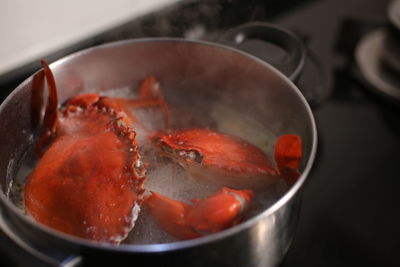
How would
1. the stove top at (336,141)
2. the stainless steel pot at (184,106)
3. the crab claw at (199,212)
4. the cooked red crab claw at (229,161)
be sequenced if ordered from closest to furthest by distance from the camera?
the stainless steel pot at (184,106)
the crab claw at (199,212)
the cooked red crab claw at (229,161)
the stove top at (336,141)

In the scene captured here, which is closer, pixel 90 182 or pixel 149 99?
pixel 90 182

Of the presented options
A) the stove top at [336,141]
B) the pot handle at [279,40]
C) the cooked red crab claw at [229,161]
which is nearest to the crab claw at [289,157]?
the cooked red crab claw at [229,161]

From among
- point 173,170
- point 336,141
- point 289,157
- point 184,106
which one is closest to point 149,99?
point 184,106

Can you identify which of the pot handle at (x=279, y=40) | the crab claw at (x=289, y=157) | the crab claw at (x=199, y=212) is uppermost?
the pot handle at (x=279, y=40)

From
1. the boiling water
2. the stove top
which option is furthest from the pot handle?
the boiling water

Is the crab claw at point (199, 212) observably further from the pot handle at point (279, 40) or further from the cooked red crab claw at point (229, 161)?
the pot handle at point (279, 40)

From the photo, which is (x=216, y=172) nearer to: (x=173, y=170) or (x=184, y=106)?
(x=173, y=170)

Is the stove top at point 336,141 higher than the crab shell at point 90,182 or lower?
lower
